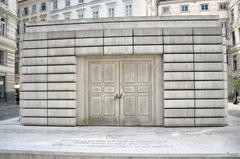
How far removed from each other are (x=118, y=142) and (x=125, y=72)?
3.53m

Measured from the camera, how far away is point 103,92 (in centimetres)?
1066

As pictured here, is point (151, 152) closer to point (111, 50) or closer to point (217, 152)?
point (217, 152)

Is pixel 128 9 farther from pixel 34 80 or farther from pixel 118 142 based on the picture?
pixel 118 142

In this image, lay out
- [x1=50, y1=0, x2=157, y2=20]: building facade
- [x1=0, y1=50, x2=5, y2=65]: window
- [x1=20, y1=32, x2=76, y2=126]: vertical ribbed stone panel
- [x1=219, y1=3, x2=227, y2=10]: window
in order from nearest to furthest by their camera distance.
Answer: [x1=20, y1=32, x2=76, y2=126]: vertical ribbed stone panel
[x1=0, y1=50, x2=5, y2=65]: window
[x1=50, y1=0, x2=157, y2=20]: building facade
[x1=219, y1=3, x2=227, y2=10]: window

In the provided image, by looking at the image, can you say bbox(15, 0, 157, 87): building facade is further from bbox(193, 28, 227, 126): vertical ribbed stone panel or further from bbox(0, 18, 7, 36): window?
bbox(193, 28, 227, 126): vertical ribbed stone panel

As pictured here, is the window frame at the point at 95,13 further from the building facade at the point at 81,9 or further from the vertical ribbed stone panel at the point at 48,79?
the vertical ribbed stone panel at the point at 48,79

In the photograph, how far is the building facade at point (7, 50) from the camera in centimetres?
2997

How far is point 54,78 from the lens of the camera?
10703 millimetres

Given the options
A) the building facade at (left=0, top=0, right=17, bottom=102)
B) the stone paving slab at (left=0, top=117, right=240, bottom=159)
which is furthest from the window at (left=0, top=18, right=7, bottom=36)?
the stone paving slab at (left=0, top=117, right=240, bottom=159)

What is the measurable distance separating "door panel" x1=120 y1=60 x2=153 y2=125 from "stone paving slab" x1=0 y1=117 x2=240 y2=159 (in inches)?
A: 25.9

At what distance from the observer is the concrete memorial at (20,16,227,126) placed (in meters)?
10.2

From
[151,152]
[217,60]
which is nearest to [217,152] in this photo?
[151,152]

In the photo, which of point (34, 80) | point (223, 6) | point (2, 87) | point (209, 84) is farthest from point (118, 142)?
→ point (223, 6)

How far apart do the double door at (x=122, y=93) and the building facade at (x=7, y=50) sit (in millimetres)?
21738
